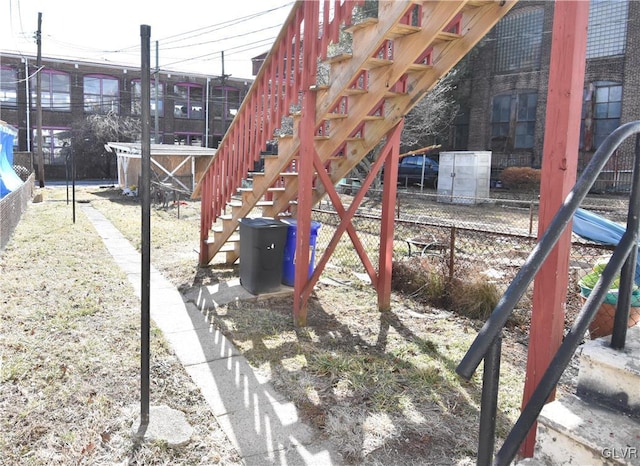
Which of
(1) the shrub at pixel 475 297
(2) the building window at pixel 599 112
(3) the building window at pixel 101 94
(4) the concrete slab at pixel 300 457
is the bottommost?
(4) the concrete slab at pixel 300 457

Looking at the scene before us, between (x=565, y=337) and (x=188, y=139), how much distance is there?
36.4 metres

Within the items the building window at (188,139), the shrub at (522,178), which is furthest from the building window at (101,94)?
the shrub at (522,178)

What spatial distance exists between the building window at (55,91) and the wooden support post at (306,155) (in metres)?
32.1

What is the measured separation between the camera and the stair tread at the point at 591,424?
1808mm

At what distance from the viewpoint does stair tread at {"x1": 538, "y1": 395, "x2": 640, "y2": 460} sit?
181 cm

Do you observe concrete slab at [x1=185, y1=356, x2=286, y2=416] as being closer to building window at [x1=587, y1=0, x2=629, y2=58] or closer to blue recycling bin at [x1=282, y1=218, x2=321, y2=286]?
blue recycling bin at [x1=282, y1=218, x2=321, y2=286]

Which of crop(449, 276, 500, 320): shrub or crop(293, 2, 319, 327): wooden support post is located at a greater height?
crop(293, 2, 319, 327): wooden support post

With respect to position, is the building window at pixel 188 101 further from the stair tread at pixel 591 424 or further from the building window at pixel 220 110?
the stair tread at pixel 591 424

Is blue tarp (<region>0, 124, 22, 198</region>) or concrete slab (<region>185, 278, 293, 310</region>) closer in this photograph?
concrete slab (<region>185, 278, 293, 310</region>)

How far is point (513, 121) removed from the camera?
2522cm

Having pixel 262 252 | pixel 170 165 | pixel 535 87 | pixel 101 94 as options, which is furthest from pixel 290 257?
pixel 101 94

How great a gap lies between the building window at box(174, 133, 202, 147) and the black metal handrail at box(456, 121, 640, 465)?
3564 cm

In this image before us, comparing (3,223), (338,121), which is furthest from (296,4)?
(3,223)

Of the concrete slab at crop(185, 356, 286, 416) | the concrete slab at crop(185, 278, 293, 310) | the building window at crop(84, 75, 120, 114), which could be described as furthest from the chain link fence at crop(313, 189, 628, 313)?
the building window at crop(84, 75, 120, 114)
